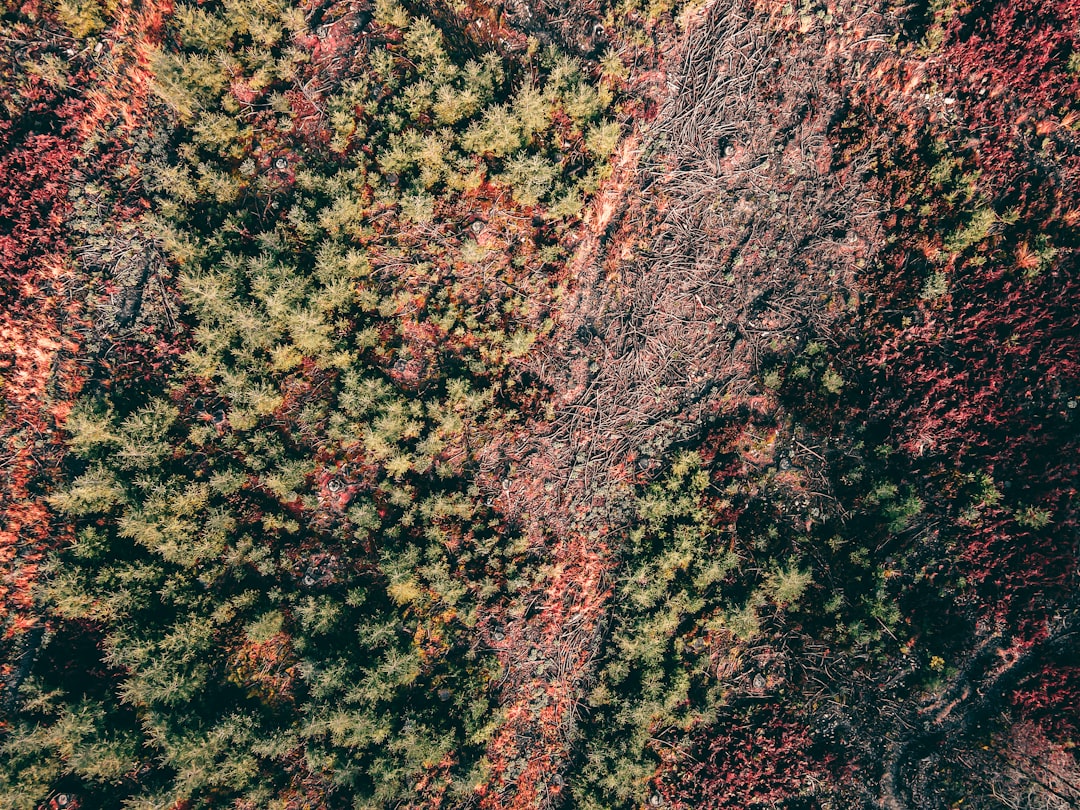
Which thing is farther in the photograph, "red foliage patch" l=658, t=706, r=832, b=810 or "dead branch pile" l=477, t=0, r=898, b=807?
"dead branch pile" l=477, t=0, r=898, b=807

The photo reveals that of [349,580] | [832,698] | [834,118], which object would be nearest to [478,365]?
[349,580]

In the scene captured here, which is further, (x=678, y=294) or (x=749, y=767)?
(x=678, y=294)

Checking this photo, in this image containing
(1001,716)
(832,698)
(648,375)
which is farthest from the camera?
(648,375)

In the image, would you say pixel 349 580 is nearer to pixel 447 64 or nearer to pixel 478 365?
pixel 478 365

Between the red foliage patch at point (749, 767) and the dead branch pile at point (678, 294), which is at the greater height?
the dead branch pile at point (678, 294)

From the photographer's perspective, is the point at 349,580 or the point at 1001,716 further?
the point at 349,580

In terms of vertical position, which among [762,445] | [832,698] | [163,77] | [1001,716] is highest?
[163,77]

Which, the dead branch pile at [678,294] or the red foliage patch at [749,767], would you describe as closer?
the red foliage patch at [749,767]

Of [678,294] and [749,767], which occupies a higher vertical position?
[678,294]

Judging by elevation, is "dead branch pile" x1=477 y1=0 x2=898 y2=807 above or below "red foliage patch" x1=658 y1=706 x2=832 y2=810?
above

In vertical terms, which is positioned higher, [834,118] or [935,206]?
[834,118]

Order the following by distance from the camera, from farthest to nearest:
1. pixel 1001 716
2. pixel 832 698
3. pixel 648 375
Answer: pixel 648 375 → pixel 832 698 → pixel 1001 716
